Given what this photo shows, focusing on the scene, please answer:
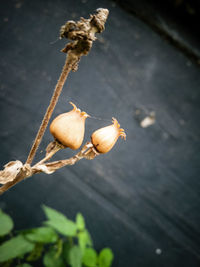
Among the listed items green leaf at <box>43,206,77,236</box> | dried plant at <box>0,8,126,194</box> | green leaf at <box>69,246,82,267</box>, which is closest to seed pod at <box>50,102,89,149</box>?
dried plant at <box>0,8,126,194</box>

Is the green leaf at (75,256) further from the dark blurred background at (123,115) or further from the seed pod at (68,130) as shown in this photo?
the seed pod at (68,130)

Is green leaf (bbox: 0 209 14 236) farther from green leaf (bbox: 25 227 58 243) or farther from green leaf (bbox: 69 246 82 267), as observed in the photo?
green leaf (bbox: 69 246 82 267)

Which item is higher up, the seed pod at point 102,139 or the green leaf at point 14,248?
the green leaf at point 14,248

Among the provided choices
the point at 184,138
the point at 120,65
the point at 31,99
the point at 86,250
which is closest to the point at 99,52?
the point at 120,65

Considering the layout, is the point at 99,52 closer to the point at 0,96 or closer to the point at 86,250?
the point at 0,96

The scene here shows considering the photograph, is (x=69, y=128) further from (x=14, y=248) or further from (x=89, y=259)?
(x=89, y=259)

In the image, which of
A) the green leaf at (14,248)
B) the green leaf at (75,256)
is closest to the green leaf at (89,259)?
the green leaf at (75,256)
